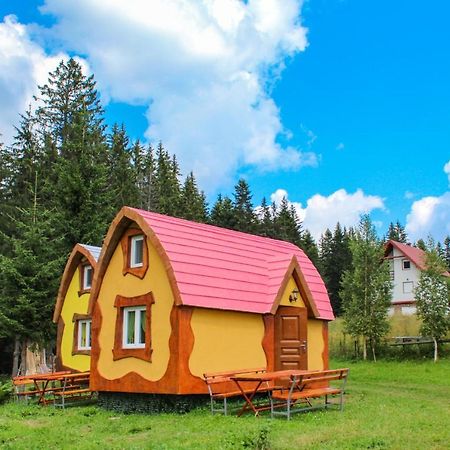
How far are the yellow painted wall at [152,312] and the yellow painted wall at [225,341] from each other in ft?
2.56

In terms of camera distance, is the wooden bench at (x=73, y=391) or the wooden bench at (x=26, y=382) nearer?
the wooden bench at (x=73, y=391)

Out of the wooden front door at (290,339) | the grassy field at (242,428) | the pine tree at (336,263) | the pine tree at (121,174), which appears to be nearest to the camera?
the grassy field at (242,428)

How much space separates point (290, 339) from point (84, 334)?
10360 millimetres

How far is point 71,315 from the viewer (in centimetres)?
2448

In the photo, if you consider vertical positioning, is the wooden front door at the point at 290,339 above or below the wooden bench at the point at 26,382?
above

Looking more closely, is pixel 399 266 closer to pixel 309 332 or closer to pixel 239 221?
pixel 239 221

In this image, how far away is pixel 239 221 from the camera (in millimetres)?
52094

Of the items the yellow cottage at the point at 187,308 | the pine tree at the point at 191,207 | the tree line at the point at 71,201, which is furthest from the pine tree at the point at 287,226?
the yellow cottage at the point at 187,308

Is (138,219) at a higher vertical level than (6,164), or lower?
lower

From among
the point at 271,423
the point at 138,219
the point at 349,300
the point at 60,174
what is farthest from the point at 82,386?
the point at 349,300

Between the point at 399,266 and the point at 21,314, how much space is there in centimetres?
3221

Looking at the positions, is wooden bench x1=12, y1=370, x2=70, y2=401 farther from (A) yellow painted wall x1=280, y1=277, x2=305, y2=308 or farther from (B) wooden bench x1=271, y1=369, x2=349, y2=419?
(B) wooden bench x1=271, y1=369, x2=349, y2=419

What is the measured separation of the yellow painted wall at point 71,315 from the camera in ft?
77.6

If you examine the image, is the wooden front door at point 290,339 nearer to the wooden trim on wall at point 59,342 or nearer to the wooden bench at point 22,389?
the wooden bench at point 22,389
